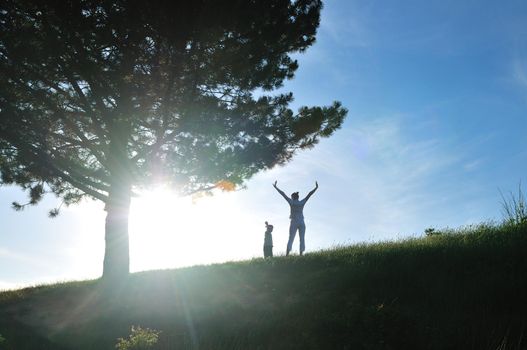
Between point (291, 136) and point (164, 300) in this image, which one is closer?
point (164, 300)

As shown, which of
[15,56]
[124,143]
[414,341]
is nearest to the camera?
[414,341]

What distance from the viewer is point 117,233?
15.5 m

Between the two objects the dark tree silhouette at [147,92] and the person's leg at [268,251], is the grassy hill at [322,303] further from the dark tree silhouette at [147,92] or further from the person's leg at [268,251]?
the dark tree silhouette at [147,92]

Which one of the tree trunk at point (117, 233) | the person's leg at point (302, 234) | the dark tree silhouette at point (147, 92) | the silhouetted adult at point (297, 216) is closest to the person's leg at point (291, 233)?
the silhouetted adult at point (297, 216)

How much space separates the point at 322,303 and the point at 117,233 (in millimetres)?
8582

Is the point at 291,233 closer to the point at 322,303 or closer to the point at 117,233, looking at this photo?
the point at 322,303

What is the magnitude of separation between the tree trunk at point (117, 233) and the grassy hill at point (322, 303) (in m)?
0.89

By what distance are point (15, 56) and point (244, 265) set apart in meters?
8.61

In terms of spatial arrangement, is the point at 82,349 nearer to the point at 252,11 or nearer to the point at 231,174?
the point at 231,174

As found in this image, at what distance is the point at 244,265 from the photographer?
44.8 feet

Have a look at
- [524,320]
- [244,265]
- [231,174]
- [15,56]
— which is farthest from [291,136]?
[524,320]

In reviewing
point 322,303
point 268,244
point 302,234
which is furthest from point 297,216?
point 322,303

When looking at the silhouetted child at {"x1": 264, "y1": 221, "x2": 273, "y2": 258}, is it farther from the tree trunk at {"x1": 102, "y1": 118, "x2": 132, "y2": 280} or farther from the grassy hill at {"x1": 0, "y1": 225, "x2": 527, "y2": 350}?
the tree trunk at {"x1": 102, "y1": 118, "x2": 132, "y2": 280}

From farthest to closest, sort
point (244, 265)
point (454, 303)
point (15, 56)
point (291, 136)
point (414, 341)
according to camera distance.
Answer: point (291, 136)
point (244, 265)
point (15, 56)
point (454, 303)
point (414, 341)
